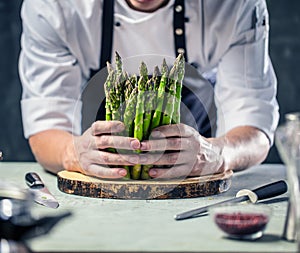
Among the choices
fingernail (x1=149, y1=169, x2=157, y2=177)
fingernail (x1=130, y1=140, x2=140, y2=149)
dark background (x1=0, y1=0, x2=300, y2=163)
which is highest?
fingernail (x1=130, y1=140, x2=140, y2=149)

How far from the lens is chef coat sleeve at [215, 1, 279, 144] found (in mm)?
2156

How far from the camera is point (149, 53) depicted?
2.21 metres

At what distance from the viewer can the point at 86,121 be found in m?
2.27

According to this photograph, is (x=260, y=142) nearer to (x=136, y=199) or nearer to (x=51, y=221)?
(x=136, y=199)

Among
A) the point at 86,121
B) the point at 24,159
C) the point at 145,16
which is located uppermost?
the point at 145,16

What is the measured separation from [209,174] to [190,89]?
1.76 feet

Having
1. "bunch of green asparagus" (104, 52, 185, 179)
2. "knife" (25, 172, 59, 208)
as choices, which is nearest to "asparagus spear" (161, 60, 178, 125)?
"bunch of green asparagus" (104, 52, 185, 179)

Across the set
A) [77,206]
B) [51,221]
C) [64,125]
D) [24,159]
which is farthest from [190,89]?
[24,159]

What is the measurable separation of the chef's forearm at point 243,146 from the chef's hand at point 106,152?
0.28 metres

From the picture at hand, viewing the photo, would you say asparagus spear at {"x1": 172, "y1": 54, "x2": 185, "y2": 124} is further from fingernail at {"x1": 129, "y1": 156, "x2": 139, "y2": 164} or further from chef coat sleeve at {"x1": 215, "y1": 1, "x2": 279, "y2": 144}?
chef coat sleeve at {"x1": 215, "y1": 1, "x2": 279, "y2": 144}

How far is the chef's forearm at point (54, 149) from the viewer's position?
1.91 meters

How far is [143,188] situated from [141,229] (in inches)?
12.7

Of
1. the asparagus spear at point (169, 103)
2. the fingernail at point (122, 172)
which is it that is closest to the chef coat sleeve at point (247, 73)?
the asparagus spear at point (169, 103)

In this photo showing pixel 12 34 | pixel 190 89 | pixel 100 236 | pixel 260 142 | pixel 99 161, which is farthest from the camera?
pixel 12 34
